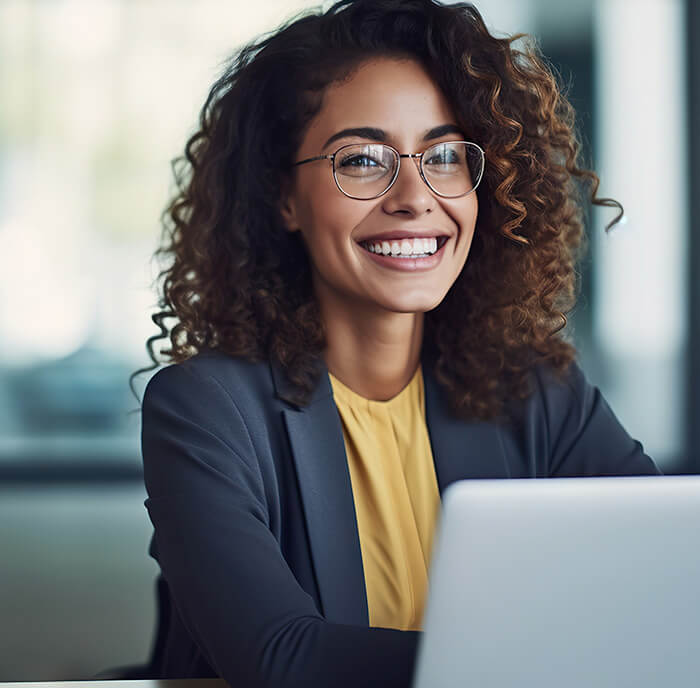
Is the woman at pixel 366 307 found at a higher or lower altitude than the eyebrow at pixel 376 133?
lower

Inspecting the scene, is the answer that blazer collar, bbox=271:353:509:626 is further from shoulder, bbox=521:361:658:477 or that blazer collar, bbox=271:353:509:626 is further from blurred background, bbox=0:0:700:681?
blurred background, bbox=0:0:700:681

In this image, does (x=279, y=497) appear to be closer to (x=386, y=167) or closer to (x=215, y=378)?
(x=215, y=378)

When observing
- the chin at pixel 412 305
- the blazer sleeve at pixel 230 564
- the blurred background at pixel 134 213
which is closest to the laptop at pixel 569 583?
the blazer sleeve at pixel 230 564

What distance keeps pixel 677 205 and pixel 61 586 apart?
3672 millimetres

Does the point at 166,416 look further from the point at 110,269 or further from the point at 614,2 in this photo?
the point at 614,2

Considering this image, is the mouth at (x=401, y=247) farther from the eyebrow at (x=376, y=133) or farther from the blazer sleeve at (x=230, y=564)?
the blazer sleeve at (x=230, y=564)

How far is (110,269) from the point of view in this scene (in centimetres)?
490

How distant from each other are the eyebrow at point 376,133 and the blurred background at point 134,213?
3.46 m

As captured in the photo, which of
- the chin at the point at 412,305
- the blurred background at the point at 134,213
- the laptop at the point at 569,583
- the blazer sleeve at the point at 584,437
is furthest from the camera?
the blurred background at the point at 134,213

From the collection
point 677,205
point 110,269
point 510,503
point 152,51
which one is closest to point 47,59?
point 152,51

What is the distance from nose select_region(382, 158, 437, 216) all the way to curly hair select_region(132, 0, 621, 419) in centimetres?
15

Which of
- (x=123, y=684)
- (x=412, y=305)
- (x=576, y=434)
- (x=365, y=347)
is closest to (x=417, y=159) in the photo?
(x=412, y=305)

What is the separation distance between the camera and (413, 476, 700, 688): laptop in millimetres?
594

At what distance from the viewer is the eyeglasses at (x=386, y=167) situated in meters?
1.37
